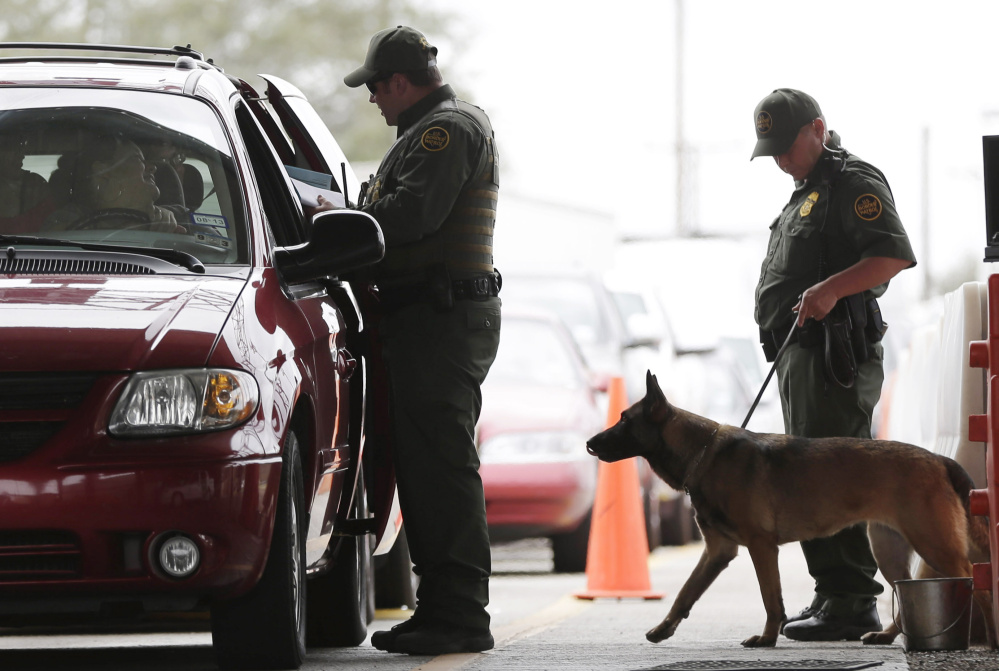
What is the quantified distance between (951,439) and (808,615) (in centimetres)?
Result: 93

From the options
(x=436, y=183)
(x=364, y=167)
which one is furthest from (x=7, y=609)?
(x=364, y=167)

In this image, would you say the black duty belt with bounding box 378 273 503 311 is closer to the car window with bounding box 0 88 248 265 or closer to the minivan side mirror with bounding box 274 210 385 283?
the minivan side mirror with bounding box 274 210 385 283

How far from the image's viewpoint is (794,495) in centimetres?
640

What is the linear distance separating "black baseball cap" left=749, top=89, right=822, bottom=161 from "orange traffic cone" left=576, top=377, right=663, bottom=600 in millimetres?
2665

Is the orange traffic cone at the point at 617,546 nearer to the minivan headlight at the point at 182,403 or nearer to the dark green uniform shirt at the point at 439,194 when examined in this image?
the dark green uniform shirt at the point at 439,194

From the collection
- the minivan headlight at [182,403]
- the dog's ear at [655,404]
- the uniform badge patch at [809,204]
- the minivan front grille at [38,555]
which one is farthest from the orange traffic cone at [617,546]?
the minivan front grille at [38,555]

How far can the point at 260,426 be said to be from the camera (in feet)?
15.0

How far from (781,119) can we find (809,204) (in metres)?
0.36

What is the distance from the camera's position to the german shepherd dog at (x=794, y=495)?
6.11 meters

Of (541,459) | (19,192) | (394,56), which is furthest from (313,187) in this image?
(541,459)

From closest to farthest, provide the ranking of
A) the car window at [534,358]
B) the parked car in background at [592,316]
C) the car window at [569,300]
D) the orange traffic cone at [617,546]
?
the orange traffic cone at [617,546] → the car window at [534,358] → the parked car in background at [592,316] → the car window at [569,300]

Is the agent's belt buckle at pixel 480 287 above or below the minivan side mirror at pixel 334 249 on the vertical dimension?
below

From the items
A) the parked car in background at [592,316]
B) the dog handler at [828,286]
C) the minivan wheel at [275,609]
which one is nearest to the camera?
the minivan wheel at [275,609]

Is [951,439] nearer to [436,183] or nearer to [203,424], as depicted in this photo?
[436,183]
